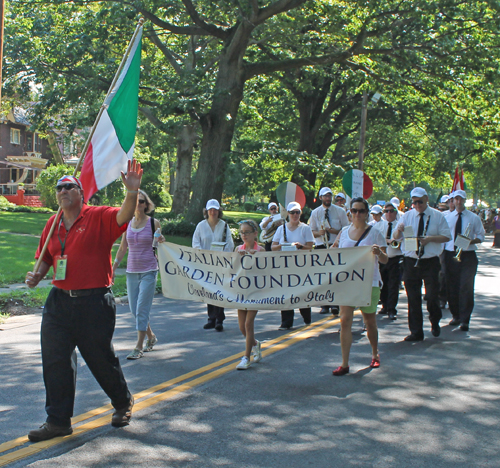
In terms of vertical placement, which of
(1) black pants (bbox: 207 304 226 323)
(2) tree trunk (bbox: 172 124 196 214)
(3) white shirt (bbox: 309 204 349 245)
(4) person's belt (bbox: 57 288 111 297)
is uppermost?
(2) tree trunk (bbox: 172 124 196 214)

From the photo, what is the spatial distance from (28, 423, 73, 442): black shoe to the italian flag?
183 centimetres

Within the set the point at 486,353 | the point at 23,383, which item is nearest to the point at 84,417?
the point at 23,383

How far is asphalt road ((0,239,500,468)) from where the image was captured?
4355 mm

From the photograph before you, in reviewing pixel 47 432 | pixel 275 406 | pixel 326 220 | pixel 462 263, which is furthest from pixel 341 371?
pixel 326 220

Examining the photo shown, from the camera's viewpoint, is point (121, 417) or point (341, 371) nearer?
point (121, 417)

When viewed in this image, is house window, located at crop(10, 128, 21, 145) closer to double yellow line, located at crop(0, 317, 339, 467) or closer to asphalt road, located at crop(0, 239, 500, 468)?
asphalt road, located at crop(0, 239, 500, 468)

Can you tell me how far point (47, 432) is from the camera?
14.7 feet

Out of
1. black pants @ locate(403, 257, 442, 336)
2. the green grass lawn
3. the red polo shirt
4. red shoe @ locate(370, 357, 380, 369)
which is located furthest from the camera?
the green grass lawn

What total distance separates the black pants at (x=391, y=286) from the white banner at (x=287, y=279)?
12.5 feet

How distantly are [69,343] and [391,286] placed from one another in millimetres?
7110

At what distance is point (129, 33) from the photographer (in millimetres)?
21469

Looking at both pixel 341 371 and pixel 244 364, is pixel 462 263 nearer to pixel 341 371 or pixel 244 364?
pixel 341 371

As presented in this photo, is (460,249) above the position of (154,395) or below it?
above

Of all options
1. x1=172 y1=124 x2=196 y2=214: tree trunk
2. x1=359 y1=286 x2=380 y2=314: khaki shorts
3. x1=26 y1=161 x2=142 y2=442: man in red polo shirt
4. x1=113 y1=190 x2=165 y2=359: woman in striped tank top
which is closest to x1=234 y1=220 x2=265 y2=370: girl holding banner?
x1=113 y1=190 x2=165 y2=359: woman in striped tank top
